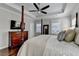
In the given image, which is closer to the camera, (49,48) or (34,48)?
(49,48)

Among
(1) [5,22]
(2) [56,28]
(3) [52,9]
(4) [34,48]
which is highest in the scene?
(3) [52,9]

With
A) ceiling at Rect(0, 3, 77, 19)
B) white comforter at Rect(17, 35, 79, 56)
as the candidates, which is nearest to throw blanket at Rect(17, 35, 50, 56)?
white comforter at Rect(17, 35, 79, 56)

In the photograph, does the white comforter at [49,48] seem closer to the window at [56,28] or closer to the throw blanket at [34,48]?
the throw blanket at [34,48]

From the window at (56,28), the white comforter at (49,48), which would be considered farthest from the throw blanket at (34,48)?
the window at (56,28)

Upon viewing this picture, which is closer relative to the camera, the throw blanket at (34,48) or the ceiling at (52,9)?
the throw blanket at (34,48)

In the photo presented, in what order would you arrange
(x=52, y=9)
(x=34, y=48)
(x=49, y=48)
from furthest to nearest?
1. (x=52, y=9)
2. (x=34, y=48)
3. (x=49, y=48)

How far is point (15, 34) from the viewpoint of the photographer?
346 cm

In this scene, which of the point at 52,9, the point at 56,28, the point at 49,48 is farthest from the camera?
the point at 52,9

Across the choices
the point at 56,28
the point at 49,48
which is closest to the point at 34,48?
the point at 49,48

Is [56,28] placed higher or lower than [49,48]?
higher

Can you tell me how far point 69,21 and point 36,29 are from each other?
34.4 inches

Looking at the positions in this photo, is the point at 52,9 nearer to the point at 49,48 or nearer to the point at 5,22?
the point at 5,22

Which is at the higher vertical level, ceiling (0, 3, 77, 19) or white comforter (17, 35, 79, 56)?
ceiling (0, 3, 77, 19)

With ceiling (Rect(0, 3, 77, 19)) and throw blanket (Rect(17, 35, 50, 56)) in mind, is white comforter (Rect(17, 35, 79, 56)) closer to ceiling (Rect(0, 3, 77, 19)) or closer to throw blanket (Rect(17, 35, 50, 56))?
throw blanket (Rect(17, 35, 50, 56))
